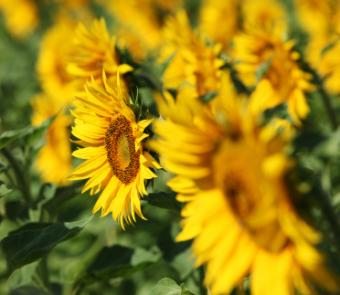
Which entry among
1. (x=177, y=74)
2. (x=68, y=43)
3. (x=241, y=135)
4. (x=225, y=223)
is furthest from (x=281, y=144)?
(x=68, y=43)

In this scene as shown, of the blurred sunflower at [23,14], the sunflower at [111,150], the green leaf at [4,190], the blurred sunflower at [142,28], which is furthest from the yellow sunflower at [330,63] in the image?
the blurred sunflower at [23,14]

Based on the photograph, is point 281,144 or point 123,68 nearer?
point 281,144

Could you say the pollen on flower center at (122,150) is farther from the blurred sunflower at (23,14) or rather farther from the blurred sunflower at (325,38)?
the blurred sunflower at (23,14)

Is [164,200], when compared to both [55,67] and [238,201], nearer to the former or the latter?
[238,201]

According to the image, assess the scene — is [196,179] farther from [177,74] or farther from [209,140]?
[177,74]

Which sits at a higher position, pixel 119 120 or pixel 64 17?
pixel 119 120

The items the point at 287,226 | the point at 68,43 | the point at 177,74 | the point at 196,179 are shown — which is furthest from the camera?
the point at 68,43

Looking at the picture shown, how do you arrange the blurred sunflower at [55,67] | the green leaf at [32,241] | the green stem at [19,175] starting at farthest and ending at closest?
the blurred sunflower at [55,67], the green stem at [19,175], the green leaf at [32,241]

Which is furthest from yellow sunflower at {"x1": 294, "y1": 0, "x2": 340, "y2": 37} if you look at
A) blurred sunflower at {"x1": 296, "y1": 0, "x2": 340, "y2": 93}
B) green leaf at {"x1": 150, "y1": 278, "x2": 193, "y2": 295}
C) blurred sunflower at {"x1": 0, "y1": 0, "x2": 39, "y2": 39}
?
blurred sunflower at {"x1": 0, "y1": 0, "x2": 39, "y2": 39}

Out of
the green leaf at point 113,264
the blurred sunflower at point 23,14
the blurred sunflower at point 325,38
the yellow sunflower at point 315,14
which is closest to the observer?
the green leaf at point 113,264
